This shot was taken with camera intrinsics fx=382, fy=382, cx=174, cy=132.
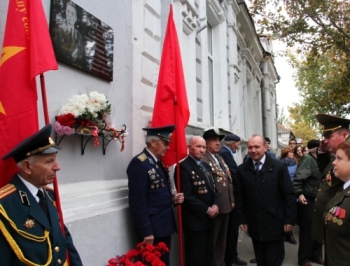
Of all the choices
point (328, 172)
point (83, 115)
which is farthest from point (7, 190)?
point (328, 172)

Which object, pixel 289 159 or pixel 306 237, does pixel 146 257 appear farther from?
pixel 289 159

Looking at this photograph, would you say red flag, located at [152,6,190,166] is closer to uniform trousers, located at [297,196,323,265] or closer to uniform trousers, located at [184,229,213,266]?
uniform trousers, located at [184,229,213,266]

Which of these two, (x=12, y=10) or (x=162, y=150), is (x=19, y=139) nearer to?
(x=12, y=10)

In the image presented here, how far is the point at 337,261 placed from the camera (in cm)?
282

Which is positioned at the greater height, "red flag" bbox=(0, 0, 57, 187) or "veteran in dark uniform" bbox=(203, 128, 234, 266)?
"red flag" bbox=(0, 0, 57, 187)

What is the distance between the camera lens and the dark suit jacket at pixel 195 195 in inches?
163

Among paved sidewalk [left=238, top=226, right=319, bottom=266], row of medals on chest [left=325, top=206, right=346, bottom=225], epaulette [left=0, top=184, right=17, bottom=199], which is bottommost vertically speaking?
paved sidewalk [left=238, top=226, right=319, bottom=266]

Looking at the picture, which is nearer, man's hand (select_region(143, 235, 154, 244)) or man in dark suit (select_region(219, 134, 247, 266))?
man's hand (select_region(143, 235, 154, 244))

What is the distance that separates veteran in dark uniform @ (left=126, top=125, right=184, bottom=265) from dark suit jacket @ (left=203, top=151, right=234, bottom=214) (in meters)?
0.83

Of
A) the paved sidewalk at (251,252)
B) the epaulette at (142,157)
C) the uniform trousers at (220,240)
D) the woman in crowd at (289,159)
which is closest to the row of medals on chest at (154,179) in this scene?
the epaulette at (142,157)

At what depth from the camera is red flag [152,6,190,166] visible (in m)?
4.18

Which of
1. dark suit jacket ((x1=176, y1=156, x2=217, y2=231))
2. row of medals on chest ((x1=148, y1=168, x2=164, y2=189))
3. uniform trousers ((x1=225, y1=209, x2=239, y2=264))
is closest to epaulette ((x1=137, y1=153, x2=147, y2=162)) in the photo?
row of medals on chest ((x1=148, y1=168, x2=164, y2=189))

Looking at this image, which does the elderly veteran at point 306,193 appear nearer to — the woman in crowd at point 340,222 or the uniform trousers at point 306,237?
the uniform trousers at point 306,237

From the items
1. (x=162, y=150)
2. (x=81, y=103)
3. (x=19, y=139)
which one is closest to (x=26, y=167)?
(x=19, y=139)
